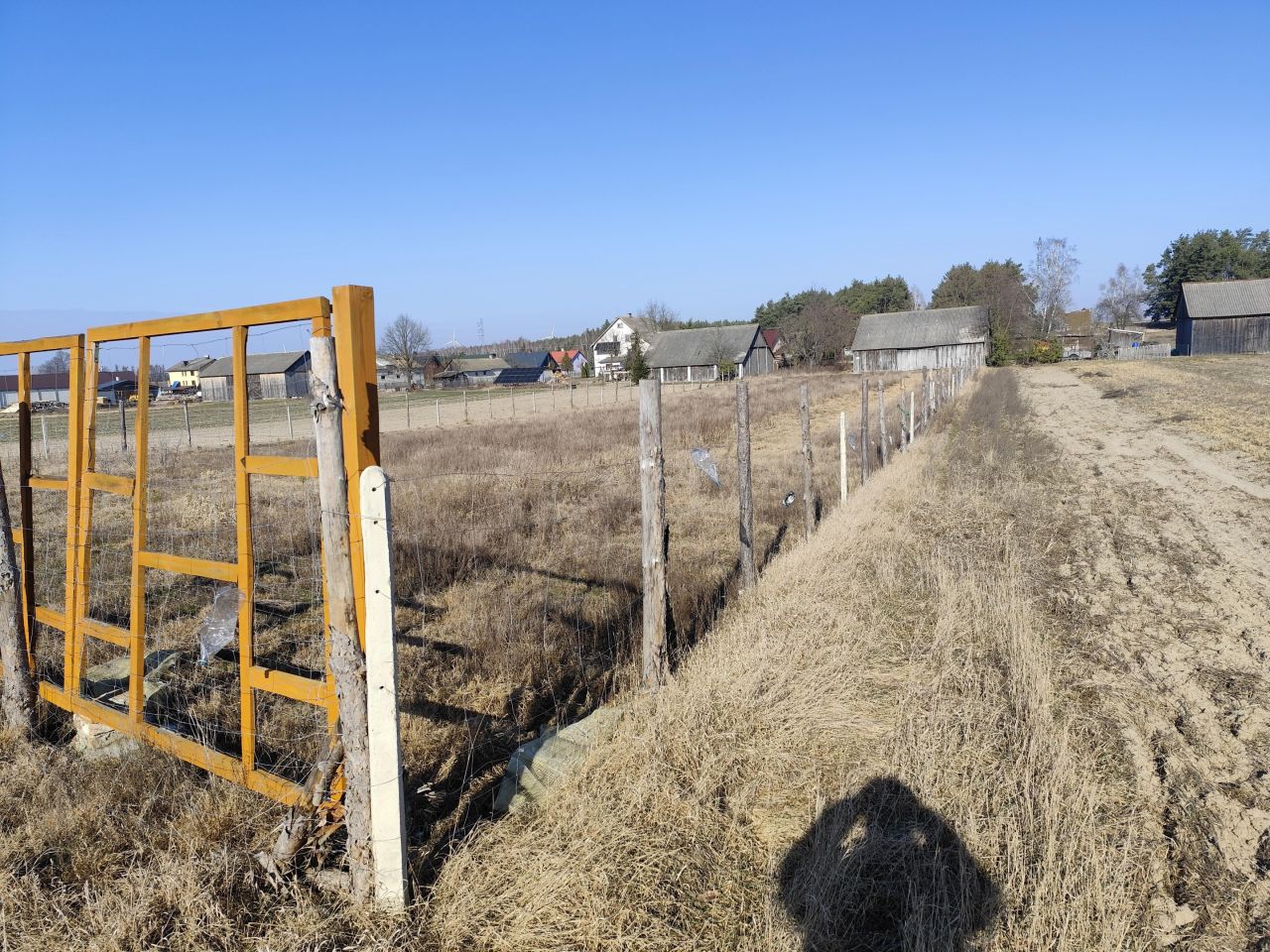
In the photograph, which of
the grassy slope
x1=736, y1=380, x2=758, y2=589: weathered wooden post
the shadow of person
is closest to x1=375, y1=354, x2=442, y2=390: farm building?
x1=736, y1=380, x2=758, y2=589: weathered wooden post

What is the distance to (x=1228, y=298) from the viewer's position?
63.8 m

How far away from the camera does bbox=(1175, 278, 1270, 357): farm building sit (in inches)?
2452

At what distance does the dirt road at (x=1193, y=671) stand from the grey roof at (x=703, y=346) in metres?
64.0

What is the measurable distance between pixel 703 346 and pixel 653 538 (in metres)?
73.8

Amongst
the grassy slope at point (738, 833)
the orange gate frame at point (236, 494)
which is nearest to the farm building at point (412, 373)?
the orange gate frame at point (236, 494)

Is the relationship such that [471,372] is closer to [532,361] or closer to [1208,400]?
[532,361]

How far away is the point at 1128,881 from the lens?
10.3ft

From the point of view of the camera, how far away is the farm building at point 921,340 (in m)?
72.4

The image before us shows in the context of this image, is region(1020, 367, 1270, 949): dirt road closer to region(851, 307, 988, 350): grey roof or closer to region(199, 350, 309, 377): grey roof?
region(199, 350, 309, 377): grey roof

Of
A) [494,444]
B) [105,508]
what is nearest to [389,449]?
[494,444]

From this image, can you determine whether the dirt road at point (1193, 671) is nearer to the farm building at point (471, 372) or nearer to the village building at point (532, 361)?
the farm building at point (471, 372)

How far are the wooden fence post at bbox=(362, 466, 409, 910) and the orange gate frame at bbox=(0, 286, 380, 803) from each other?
0.16 m

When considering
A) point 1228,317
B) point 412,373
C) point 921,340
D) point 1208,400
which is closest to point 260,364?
point 412,373

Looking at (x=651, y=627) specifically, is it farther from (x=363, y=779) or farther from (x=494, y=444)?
(x=494, y=444)
